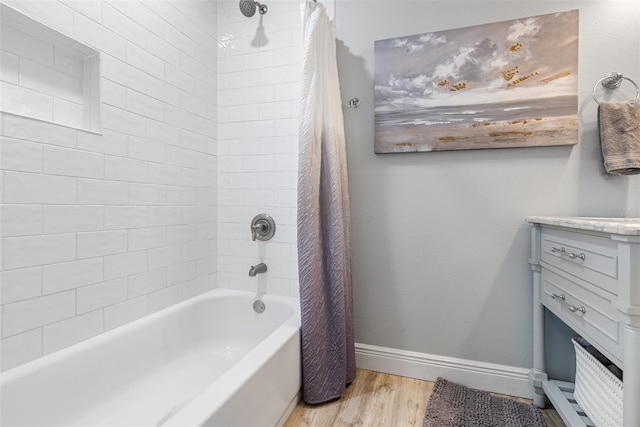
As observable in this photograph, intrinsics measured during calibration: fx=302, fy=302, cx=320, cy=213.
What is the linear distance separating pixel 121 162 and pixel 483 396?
2.06 m

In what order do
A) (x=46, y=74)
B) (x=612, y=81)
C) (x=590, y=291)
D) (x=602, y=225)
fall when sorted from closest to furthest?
(x=602, y=225) → (x=590, y=291) → (x=46, y=74) → (x=612, y=81)

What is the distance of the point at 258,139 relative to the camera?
73.8 inches

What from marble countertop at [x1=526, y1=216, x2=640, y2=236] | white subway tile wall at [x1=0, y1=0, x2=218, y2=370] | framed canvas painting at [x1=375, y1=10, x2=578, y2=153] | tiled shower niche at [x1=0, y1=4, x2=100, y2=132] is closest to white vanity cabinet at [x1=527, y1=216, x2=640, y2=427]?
marble countertop at [x1=526, y1=216, x2=640, y2=236]

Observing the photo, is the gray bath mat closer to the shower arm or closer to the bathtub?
the bathtub

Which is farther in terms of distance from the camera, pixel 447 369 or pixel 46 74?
pixel 447 369

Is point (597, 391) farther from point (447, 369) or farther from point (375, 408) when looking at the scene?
point (375, 408)

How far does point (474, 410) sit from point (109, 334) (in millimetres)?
1664

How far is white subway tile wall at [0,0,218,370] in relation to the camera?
998mm

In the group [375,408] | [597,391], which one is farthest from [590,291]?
[375,408]

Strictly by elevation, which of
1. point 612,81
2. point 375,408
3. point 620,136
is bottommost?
point 375,408

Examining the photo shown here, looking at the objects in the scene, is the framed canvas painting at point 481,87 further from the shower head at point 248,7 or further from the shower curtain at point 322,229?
the shower head at point 248,7

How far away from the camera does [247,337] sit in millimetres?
1806

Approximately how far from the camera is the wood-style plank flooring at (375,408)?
A: 1357 mm

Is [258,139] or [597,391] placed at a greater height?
[258,139]
